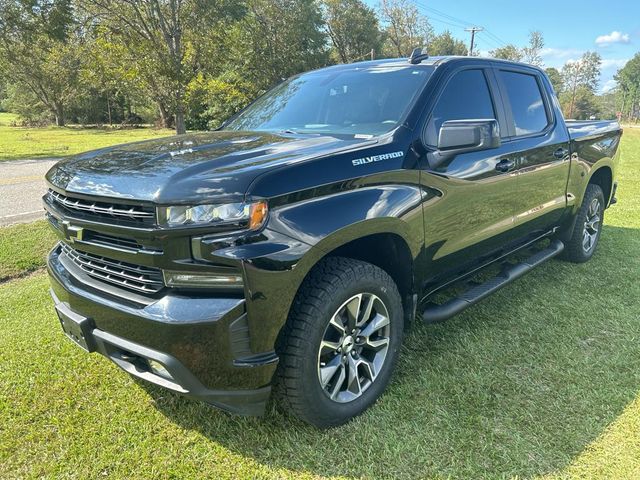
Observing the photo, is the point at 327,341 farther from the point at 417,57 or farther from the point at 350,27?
the point at 350,27

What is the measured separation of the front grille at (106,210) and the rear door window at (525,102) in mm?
2887

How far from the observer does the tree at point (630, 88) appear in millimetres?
99875

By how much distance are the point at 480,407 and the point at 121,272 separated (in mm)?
2049

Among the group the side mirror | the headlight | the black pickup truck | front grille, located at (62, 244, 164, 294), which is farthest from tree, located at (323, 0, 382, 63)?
the headlight

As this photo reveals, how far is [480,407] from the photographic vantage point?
2.67m

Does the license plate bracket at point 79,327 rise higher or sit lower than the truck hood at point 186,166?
lower

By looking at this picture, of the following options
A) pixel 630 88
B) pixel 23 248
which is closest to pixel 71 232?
pixel 23 248

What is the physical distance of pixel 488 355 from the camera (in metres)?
3.22

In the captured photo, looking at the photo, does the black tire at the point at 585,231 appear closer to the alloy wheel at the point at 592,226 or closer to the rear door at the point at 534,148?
the alloy wheel at the point at 592,226

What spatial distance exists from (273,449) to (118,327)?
970mm

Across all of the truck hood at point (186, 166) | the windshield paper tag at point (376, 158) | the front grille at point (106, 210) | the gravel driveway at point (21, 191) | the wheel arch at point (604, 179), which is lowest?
the gravel driveway at point (21, 191)

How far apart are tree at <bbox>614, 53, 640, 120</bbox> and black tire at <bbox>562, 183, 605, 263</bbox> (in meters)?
113

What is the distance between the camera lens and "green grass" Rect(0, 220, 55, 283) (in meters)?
4.88

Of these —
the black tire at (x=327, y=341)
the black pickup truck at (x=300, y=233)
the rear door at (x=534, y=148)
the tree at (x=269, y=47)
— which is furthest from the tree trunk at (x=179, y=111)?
the black tire at (x=327, y=341)
